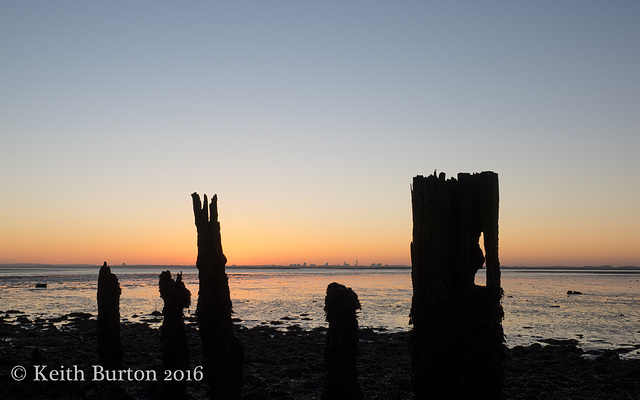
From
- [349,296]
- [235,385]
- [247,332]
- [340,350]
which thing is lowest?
[247,332]

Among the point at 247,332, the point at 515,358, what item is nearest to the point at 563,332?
the point at 515,358

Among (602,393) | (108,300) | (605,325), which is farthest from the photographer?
(605,325)

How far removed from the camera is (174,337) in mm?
15367

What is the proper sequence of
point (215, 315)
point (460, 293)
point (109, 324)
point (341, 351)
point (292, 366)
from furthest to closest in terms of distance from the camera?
point (292, 366) → point (109, 324) → point (341, 351) → point (215, 315) → point (460, 293)

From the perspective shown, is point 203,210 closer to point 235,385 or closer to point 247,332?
point 235,385

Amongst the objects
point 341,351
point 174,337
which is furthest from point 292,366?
point 341,351

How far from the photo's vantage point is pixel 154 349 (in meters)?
25.0

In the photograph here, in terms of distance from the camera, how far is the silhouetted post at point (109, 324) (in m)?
19.2

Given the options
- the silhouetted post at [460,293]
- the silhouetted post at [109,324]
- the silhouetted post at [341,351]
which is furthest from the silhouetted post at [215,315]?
the silhouetted post at [109,324]

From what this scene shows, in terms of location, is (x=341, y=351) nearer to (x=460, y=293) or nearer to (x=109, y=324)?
(x=460, y=293)

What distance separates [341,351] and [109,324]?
1114 centimetres

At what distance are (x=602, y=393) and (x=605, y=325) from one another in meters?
21.7

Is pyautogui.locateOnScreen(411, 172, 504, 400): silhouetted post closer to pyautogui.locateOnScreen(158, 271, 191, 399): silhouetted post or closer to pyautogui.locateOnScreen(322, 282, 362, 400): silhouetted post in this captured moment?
pyautogui.locateOnScreen(322, 282, 362, 400): silhouetted post

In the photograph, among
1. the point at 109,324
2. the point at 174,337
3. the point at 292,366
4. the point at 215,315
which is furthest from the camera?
the point at 292,366
